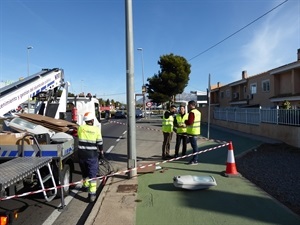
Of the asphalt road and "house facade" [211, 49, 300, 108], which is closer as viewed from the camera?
the asphalt road

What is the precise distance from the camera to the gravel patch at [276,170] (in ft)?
20.8

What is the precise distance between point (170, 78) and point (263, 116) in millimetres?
28914

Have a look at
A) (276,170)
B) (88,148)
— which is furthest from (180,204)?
(276,170)

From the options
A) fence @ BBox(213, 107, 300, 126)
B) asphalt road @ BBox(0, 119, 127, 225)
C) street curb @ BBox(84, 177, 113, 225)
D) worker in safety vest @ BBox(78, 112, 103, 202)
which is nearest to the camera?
street curb @ BBox(84, 177, 113, 225)

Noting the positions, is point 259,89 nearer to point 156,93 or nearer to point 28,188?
Result: point 156,93

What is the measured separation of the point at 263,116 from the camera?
16.7 meters

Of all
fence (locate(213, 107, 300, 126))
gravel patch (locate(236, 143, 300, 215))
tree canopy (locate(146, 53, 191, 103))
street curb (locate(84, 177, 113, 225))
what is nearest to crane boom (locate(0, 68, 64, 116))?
street curb (locate(84, 177, 113, 225))

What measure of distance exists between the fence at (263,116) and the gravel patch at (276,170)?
1279mm

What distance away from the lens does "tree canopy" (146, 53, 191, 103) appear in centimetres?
4519

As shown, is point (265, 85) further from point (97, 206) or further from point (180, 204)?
point (97, 206)

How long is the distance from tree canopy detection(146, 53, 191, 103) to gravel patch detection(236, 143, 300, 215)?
3288 cm

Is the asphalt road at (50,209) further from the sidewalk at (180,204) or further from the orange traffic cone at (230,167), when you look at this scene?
the orange traffic cone at (230,167)

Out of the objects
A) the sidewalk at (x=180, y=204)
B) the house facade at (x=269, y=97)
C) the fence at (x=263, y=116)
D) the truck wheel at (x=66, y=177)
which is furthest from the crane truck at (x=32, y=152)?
the fence at (x=263, y=116)

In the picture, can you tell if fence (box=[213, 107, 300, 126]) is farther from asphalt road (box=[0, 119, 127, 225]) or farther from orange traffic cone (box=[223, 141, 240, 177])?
asphalt road (box=[0, 119, 127, 225])
